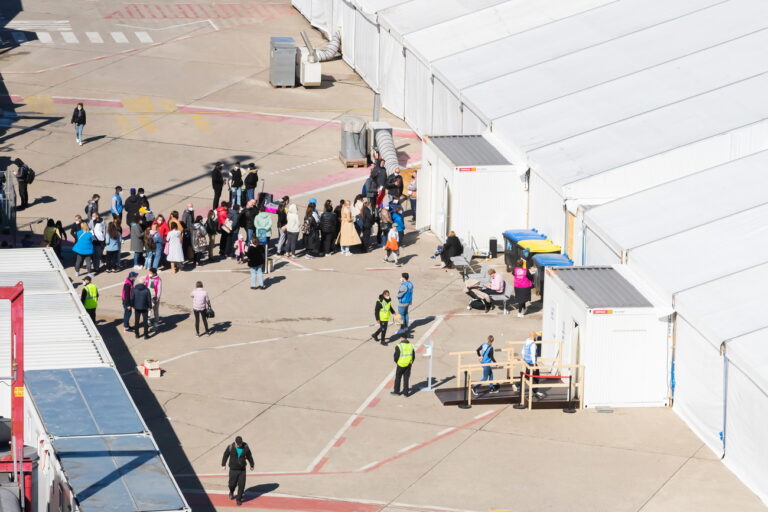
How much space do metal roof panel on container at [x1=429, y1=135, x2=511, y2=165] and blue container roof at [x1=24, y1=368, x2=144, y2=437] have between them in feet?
48.8

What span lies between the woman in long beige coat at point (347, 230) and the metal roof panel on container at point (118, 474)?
1505 centimetres

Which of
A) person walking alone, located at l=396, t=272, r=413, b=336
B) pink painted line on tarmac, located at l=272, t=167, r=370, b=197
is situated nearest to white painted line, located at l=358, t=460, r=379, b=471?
person walking alone, located at l=396, t=272, r=413, b=336

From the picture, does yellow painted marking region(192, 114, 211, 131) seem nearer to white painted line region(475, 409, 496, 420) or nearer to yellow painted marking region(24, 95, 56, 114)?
yellow painted marking region(24, 95, 56, 114)

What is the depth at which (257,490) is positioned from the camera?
2769cm

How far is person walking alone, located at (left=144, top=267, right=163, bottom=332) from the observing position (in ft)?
116

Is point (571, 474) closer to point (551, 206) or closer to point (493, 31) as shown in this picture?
point (551, 206)

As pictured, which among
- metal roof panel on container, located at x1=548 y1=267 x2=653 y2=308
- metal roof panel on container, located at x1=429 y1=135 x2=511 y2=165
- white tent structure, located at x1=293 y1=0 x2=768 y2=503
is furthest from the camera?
metal roof panel on container, located at x1=429 y1=135 x2=511 y2=165

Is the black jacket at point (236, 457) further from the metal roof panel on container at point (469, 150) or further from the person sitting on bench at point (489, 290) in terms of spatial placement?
the metal roof panel on container at point (469, 150)

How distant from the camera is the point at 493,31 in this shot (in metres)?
49.1

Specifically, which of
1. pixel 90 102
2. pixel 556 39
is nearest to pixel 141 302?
pixel 556 39

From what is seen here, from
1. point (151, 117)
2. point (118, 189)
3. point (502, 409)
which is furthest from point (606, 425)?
point (151, 117)

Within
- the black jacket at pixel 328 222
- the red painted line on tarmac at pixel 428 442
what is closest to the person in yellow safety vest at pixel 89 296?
the black jacket at pixel 328 222

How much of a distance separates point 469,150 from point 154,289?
10955 mm

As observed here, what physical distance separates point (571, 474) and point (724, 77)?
54.5 feet
